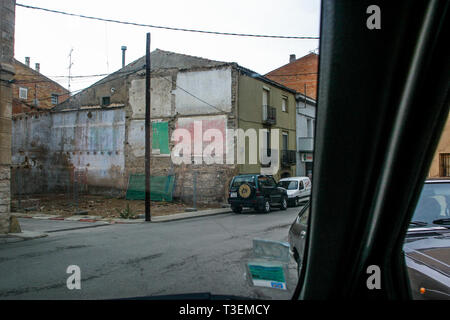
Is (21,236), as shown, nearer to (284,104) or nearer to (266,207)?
(266,207)

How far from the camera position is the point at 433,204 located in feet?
12.1

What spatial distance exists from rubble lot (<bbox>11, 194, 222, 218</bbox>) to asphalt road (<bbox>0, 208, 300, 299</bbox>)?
5811 millimetres

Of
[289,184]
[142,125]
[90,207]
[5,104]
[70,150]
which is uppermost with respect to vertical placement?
[142,125]

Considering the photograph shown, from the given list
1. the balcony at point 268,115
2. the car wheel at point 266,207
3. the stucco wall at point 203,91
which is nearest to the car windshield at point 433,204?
the car wheel at point 266,207

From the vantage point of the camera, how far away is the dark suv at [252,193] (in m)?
16.5

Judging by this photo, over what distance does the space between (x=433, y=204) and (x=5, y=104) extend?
9.97 m

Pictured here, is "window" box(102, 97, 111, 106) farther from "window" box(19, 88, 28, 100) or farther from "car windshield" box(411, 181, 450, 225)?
"car windshield" box(411, 181, 450, 225)

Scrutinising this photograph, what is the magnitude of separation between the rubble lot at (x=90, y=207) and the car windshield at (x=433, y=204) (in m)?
13.6

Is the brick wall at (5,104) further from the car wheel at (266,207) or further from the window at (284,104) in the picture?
the window at (284,104)

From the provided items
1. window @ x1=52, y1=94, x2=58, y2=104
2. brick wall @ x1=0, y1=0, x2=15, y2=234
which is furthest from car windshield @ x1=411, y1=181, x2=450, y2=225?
window @ x1=52, y1=94, x2=58, y2=104

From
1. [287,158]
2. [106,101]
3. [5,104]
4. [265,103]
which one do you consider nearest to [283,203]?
[287,158]
